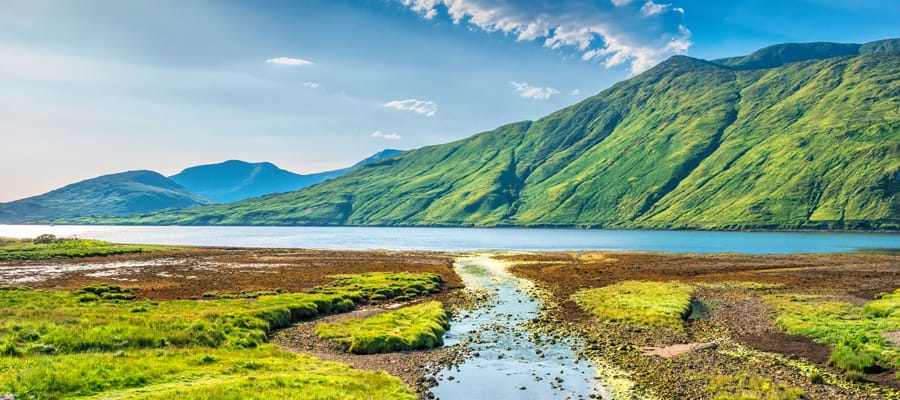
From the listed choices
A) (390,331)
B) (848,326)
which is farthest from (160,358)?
(848,326)

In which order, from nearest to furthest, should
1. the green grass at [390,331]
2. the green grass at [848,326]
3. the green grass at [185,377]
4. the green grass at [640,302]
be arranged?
the green grass at [185,377] < the green grass at [848,326] < the green grass at [390,331] < the green grass at [640,302]

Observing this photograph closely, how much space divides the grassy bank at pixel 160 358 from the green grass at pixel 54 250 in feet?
274

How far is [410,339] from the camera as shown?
37625mm

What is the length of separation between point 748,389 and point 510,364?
13.5 meters

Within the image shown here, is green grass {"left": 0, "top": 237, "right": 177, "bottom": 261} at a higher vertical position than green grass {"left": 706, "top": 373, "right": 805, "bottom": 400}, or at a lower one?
higher

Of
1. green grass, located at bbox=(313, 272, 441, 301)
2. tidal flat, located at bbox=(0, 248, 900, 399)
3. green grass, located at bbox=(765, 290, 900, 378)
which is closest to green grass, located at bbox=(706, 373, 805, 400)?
tidal flat, located at bbox=(0, 248, 900, 399)

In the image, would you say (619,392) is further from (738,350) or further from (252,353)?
(252,353)

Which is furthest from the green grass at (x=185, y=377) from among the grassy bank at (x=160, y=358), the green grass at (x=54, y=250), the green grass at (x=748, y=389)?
the green grass at (x=54, y=250)

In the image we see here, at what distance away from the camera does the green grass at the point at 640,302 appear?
A: 46.4 m

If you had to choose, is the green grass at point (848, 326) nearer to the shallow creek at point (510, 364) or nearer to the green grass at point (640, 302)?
the green grass at point (640, 302)

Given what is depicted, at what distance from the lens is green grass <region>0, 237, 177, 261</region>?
11238cm

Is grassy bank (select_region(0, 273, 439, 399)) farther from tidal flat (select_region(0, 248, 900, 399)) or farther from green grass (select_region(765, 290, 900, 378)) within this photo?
green grass (select_region(765, 290, 900, 378))

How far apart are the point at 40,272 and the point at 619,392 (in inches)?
3780

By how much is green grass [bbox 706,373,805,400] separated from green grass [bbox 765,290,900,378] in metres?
5.33
